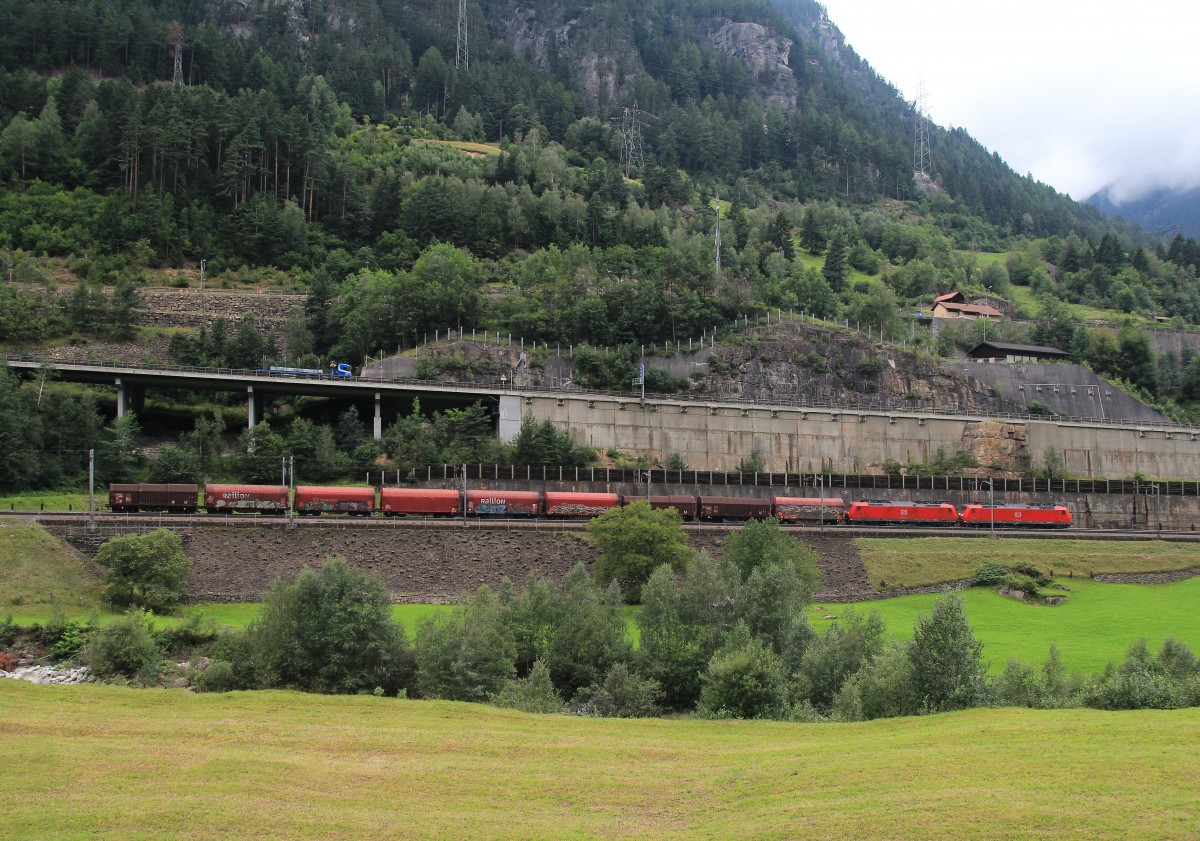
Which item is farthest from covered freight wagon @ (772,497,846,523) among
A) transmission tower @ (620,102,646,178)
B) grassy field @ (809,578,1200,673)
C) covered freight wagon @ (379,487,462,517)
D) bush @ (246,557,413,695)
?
transmission tower @ (620,102,646,178)

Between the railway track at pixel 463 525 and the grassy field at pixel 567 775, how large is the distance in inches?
988

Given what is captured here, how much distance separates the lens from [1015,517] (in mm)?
80750

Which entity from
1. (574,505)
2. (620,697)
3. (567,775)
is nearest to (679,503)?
(574,505)

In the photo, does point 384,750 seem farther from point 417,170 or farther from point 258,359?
point 417,170

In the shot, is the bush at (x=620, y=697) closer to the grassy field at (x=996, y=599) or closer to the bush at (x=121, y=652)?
the grassy field at (x=996, y=599)

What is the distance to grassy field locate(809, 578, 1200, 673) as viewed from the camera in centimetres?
5044

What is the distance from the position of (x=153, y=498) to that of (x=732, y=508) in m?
39.7

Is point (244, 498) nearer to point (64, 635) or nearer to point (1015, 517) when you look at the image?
point (64, 635)

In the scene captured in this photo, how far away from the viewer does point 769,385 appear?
101 metres

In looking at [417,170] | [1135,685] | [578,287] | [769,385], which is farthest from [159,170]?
[1135,685]

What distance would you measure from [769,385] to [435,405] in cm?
3407

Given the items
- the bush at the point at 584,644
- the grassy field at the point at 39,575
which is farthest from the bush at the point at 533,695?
the grassy field at the point at 39,575

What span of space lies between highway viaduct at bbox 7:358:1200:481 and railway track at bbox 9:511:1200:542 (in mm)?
14384

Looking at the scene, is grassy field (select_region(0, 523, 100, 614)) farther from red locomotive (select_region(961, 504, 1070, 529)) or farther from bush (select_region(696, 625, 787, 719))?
red locomotive (select_region(961, 504, 1070, 529))
